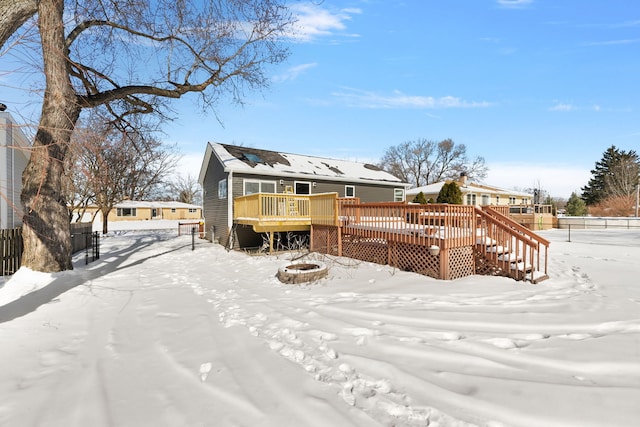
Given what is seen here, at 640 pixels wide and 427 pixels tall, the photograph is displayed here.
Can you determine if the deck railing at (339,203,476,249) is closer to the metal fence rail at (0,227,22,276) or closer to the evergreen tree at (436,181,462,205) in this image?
the metal fence rail at (0,227,22,276)

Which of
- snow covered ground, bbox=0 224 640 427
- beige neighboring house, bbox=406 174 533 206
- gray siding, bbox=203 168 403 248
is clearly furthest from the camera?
beige neighboring house, bbox=406 174 533 206

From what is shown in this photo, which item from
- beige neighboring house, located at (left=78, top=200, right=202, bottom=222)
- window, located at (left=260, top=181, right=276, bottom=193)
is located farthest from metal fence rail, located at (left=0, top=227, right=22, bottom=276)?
beige neighboring house, located at (left=78, top=200, right=202, bottom=222)

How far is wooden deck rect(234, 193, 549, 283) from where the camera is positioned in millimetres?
6660

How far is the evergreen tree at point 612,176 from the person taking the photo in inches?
1510

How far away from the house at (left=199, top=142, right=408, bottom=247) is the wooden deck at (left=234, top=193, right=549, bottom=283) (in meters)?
1.99

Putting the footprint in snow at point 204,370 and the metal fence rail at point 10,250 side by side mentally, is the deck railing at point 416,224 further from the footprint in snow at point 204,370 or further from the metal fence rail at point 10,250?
the metal fence rail at point 10,250

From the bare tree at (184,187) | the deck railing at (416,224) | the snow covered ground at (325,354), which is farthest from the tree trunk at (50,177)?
the bare tree at (184,187)

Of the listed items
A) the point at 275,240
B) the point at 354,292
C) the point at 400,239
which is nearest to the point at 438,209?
the point at 400,239

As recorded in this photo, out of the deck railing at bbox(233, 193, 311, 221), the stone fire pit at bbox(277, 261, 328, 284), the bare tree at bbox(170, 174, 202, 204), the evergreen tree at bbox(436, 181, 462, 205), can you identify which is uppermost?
the bare tree at bbox(170, 174, 202, 204)

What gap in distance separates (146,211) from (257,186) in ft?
113

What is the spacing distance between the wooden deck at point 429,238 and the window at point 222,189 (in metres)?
3.92

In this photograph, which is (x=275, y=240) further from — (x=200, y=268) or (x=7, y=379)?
(x=7, y=379)

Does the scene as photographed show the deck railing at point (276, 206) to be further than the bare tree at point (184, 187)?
No

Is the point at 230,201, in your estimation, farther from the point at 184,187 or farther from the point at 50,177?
the point at 184,187
